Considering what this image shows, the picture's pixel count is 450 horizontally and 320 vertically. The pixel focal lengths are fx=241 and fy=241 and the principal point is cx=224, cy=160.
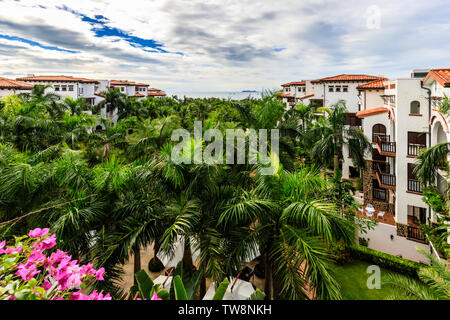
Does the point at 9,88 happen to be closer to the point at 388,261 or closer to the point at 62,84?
the point at 62,84

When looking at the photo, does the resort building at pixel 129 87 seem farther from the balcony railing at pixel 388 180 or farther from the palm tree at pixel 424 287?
the palm tree at pixel 424 287

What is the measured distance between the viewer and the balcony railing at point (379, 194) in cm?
2068

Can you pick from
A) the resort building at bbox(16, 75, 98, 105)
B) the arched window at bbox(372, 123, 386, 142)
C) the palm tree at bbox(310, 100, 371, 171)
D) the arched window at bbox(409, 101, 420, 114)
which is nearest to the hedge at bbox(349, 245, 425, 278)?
the palm tree at bbox(310, 100, 371, 171)

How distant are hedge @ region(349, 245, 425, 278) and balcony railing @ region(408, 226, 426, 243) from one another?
2.49m

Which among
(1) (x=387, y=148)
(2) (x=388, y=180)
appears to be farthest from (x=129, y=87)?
(2) (x=388, y=180)

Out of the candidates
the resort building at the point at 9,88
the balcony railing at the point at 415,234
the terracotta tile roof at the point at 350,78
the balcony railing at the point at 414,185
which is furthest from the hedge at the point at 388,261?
the resort building at the point at 9,88

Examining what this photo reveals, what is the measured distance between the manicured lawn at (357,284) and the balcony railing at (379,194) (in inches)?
365

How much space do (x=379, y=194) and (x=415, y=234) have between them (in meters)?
6.34

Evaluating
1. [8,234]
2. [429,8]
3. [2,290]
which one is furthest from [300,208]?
[8,234]

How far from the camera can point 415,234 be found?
49.3 feet

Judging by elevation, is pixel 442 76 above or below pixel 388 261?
above

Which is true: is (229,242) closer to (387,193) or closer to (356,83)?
(387,193)

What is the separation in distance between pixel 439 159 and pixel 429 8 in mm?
4559

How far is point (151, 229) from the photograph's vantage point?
6.99 meters
